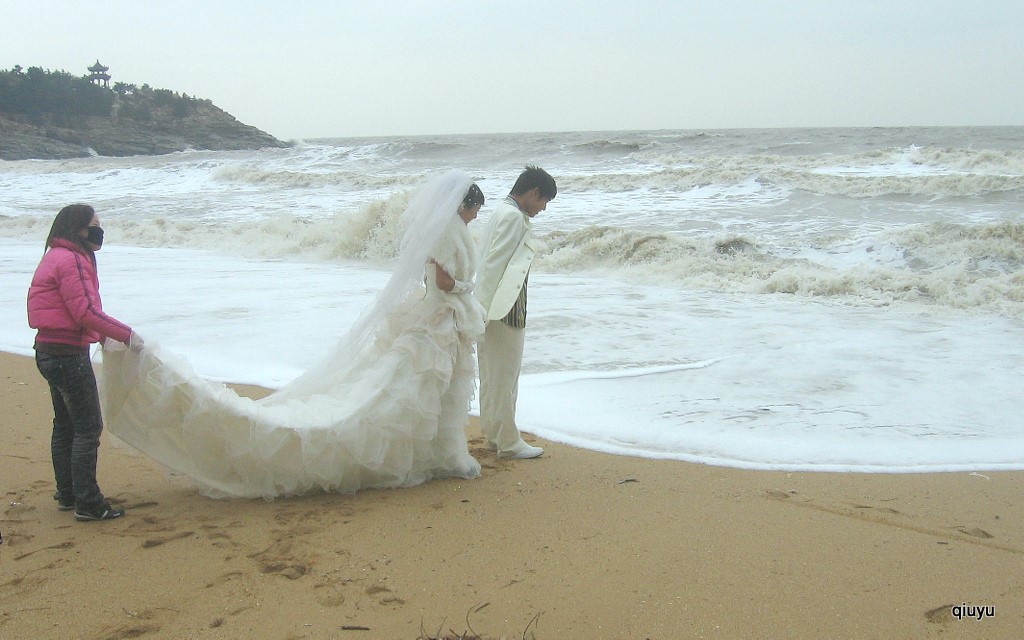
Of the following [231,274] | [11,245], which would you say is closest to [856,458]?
[231,274]

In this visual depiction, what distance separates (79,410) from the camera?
11.8 ft

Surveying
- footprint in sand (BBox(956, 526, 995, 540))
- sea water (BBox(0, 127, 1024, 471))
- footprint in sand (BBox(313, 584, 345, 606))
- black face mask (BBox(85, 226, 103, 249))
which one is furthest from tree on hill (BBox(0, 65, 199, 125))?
footprint in sand (BBox(956, 526, 995, 540))

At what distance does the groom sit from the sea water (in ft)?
2.02

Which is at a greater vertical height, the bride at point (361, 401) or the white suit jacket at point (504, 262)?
the white suit jacket at point (504, 262)

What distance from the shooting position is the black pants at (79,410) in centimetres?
354

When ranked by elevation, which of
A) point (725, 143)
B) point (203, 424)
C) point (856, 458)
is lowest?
point (856, 458)

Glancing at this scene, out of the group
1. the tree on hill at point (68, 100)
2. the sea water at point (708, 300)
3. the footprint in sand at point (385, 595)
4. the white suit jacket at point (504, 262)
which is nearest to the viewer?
the footprint in sand at point (385, 595)

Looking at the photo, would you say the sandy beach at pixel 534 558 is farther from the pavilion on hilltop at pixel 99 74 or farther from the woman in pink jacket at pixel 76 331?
A: the pavilion on hilltop at pixel 99 74

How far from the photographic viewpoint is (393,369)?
4062 millimetres

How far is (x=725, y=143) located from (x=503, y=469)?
115 ft

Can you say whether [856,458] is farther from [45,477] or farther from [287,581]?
[45,477]

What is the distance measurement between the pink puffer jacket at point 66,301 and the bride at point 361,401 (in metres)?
0.19

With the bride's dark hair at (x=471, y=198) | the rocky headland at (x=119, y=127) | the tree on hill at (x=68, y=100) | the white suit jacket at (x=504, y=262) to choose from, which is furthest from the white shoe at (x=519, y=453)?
the tree on hill at (x=68, y=100)

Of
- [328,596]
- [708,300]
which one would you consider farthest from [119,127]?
[328,596]
